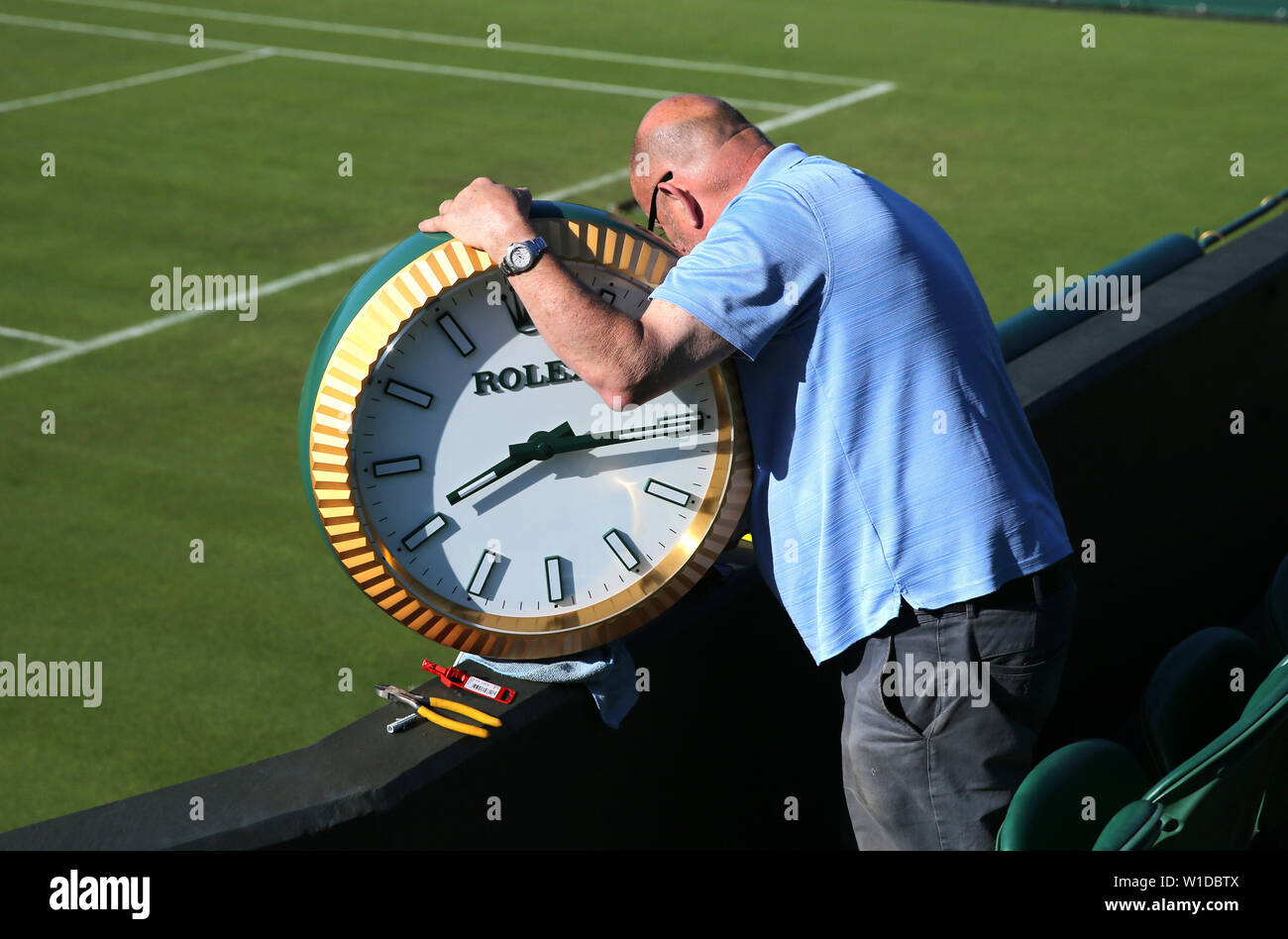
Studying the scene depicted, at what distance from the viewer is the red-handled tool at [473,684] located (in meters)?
3.05

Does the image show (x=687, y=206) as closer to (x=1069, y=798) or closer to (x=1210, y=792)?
(x=1069, y=798)

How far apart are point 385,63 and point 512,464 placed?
1639cm

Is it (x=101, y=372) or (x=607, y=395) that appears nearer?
(x=607, y=395)

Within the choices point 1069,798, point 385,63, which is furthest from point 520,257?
point 385,63

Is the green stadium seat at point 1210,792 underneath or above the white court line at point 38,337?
underneath

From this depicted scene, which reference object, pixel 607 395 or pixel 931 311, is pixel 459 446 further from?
pixel 931 311

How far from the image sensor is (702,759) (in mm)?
3564

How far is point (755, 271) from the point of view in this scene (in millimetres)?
2781

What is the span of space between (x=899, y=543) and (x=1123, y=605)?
2531mm

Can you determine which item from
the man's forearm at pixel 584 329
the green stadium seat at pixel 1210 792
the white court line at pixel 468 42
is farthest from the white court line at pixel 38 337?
the white court line at pixel 468 42

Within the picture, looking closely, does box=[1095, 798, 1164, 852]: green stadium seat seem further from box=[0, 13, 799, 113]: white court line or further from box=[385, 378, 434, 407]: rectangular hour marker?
box=[0, 13, 799, 113]: white court line

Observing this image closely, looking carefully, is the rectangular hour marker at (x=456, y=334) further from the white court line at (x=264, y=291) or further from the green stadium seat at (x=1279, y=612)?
the white court line at (x=264, y=291)

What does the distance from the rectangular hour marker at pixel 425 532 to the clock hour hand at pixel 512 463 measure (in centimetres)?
4
